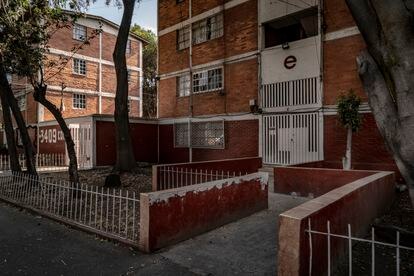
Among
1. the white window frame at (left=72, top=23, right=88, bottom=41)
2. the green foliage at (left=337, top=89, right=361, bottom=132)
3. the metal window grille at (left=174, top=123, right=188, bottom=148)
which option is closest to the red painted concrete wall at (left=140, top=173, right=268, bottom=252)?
the green foliage at (left=337, top=89, right=361, bottom=132)

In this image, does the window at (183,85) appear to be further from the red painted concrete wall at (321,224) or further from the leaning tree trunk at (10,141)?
the red painted concrete wall at (321,224)

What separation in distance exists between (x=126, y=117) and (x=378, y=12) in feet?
43.7

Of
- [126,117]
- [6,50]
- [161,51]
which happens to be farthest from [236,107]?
[6,50]

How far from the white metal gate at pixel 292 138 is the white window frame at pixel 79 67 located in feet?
57.3

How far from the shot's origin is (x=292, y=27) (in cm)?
1600

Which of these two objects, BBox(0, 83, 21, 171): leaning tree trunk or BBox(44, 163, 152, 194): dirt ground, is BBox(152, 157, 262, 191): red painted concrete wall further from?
BBox(0, 83, 21, 171): leaning tree trunk

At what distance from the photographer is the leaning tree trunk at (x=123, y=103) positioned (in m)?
14.8

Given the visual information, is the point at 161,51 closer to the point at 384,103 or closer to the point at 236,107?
the point at 236,107

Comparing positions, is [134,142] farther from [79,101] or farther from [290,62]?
[290,62]

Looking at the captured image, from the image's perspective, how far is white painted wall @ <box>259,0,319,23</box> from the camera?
13.3 m

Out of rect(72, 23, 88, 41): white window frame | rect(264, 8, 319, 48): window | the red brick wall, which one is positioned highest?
rect(72, 23, 88, 41): white window frame

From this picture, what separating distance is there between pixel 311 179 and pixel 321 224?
5405 mm

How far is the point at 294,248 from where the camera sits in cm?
344

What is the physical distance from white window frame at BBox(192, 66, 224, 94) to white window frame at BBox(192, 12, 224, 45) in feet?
5.70
